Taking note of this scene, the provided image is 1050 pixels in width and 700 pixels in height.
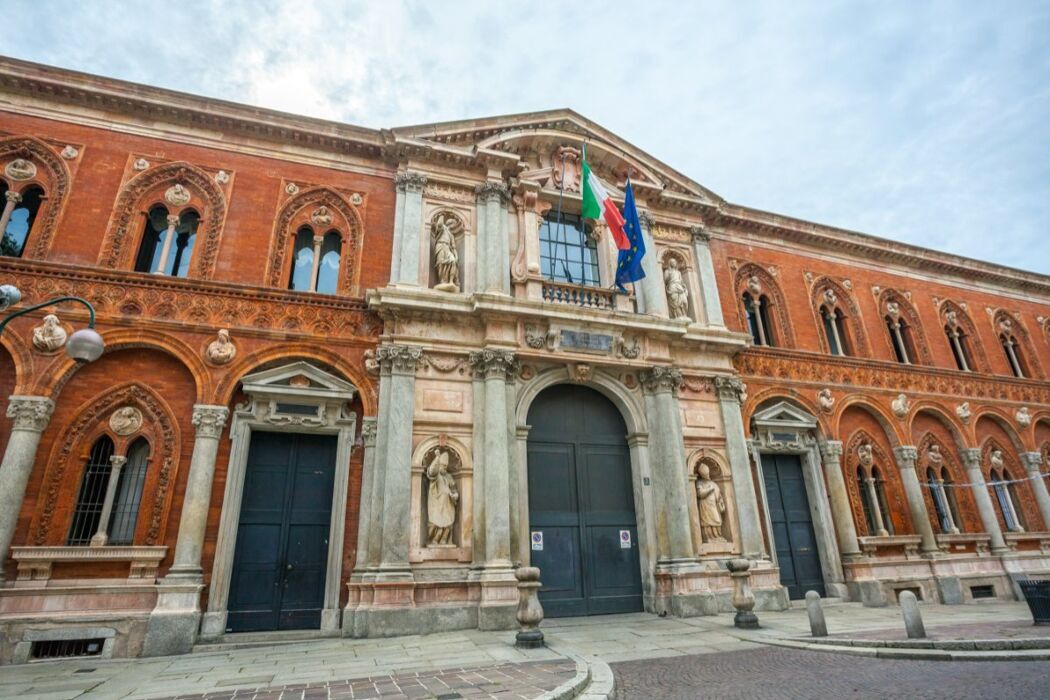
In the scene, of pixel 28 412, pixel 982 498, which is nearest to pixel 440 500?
pixel 28 412

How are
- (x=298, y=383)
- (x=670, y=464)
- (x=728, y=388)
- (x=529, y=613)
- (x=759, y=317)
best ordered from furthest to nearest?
(x=759, y=317) → (x=728, y=388) → (x=670, y=464) → (x=298, y=383) → (x=529, y=613)

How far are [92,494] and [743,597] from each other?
37.8ft

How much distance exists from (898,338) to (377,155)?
16775mm

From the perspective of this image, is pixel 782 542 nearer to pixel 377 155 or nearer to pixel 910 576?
pixel 910 576

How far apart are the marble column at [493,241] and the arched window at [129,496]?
7.26m

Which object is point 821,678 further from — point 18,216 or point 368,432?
point 18,216

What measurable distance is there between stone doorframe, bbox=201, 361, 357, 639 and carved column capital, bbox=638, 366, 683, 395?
261 inches

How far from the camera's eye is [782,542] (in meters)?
13.6

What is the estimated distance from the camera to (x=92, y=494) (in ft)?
31.1

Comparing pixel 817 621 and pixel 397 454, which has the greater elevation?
pixel 397 454

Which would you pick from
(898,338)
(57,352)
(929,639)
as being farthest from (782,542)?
(57,352)

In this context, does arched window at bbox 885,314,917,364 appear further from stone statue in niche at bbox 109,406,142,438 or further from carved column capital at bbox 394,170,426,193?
stone statue in niche at bbox 109,406,142,438

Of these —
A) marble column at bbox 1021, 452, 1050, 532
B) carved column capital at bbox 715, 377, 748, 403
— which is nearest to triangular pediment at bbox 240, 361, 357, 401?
carved column capital at bbox 715, 377, 748, 403

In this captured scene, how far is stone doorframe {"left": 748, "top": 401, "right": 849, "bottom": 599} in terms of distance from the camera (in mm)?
13500
